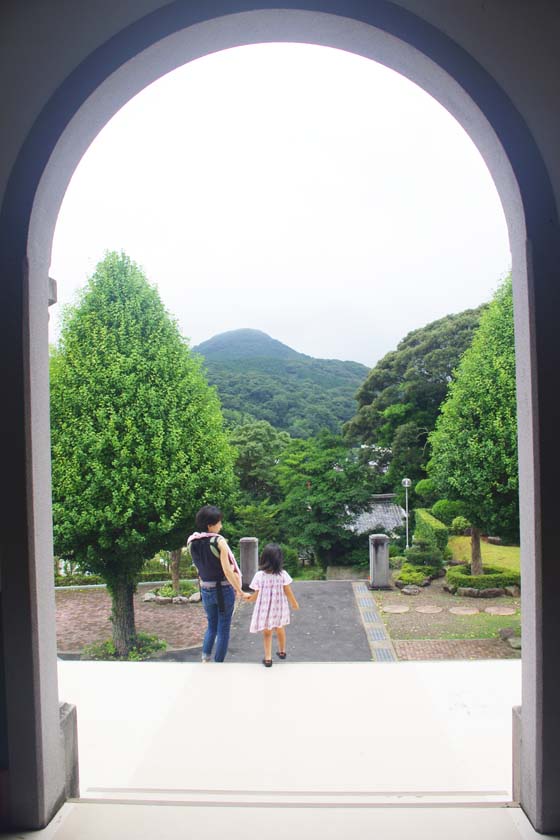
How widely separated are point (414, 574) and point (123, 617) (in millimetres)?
7018

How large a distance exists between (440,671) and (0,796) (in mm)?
3028

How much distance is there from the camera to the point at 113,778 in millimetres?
2881

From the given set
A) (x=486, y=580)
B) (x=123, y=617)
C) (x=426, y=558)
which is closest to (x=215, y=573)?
(x=123, y=617)

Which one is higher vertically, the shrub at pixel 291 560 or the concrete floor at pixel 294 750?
the concrete floor at pixel 294 750

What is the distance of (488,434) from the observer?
35.7 feet

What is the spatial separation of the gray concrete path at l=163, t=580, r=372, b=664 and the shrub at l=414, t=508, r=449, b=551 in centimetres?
367

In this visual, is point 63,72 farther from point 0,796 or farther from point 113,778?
point 113,778

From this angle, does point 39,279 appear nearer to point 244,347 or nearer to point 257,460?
point 257,460

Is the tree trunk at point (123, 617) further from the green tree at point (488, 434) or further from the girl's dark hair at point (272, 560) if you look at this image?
the green tree at point (488, 434)

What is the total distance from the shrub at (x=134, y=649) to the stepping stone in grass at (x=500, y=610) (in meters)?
6.25

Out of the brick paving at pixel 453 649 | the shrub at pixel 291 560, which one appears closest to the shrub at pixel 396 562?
the shrub at pixel 291 560

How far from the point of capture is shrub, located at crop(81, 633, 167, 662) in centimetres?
963

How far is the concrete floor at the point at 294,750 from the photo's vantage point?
210 cm

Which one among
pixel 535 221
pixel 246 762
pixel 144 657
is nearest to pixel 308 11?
pixel 535 221
